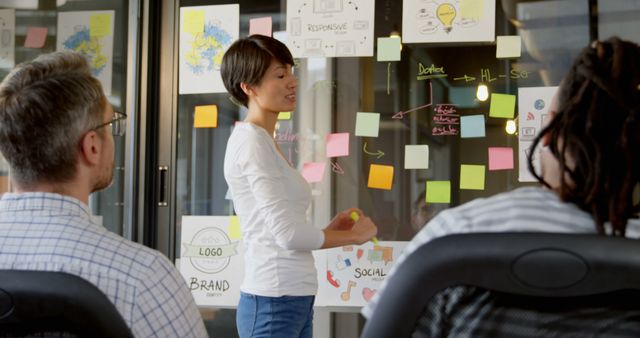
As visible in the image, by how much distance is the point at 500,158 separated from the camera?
103 inches

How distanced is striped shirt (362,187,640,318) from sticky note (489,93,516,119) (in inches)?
72.9

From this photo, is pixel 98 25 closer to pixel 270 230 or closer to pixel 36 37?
pixel 36 37

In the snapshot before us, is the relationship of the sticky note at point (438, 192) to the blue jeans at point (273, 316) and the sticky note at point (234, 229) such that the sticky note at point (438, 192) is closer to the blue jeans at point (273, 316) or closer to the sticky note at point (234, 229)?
the sticky note at point (234, 229)

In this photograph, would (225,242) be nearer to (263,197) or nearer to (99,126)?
(263,197)

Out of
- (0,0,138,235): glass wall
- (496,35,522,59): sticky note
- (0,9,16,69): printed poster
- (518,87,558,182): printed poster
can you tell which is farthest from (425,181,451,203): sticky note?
(0,9,16,69): printed poster

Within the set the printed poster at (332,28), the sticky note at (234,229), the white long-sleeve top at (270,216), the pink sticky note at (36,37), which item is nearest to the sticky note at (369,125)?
the printed poster at (332,28)

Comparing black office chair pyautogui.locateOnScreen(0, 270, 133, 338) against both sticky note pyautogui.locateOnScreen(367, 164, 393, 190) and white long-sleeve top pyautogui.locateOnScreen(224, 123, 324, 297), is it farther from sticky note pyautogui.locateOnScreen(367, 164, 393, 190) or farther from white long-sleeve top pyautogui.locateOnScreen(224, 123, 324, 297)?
sticky note pyautogui.locateOnScreen(367, 164, 393, 190)

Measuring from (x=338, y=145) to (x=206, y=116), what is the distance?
23.1 inches

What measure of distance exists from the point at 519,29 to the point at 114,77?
5.55 feet

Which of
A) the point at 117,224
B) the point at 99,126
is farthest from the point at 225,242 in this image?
the point at 99,126

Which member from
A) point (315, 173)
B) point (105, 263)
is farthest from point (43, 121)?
point (315, 173)

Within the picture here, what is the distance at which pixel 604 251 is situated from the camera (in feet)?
2.07

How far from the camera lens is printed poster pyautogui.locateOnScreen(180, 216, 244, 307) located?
110 inches

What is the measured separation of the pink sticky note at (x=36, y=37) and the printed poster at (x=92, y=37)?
0.20 ft
